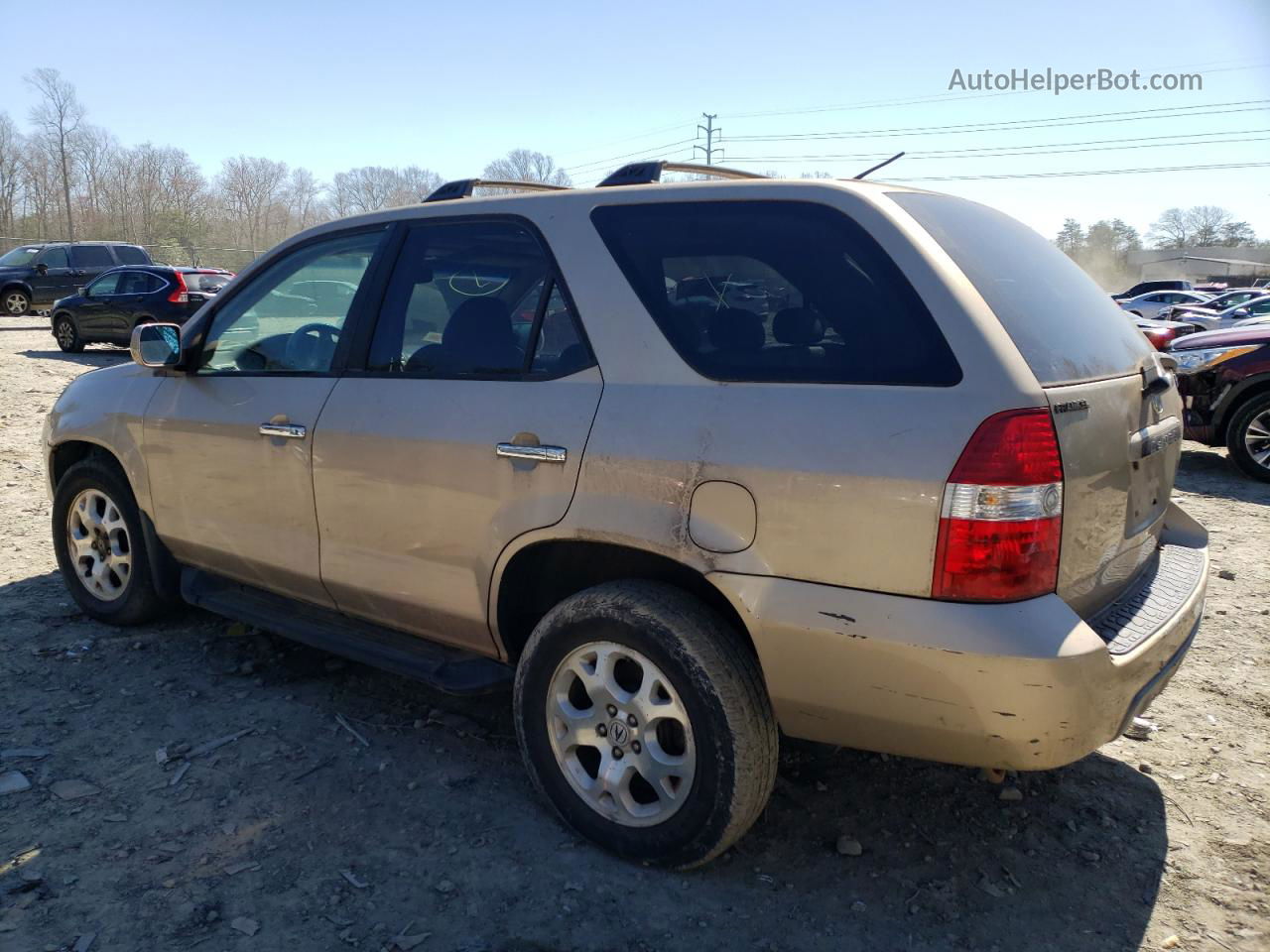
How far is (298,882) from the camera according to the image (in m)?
2.64

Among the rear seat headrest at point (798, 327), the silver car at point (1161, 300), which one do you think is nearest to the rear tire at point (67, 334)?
the rear seat headrest at point (798, 327)

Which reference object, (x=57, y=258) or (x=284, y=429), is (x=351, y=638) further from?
(x=57, y=258)

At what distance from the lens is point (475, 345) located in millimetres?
3051

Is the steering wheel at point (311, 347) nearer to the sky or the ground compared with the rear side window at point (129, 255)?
nearer to the ground

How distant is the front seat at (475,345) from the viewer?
2963mm

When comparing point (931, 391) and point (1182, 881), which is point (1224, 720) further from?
point (931, 391)

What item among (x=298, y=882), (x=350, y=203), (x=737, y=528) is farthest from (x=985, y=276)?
(x=350, y=203)

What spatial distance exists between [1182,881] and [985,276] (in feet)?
5.94

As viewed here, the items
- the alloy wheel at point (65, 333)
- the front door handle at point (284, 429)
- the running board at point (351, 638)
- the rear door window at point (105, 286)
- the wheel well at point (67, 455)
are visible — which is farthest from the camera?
the alloy wheel at point (65, 333)

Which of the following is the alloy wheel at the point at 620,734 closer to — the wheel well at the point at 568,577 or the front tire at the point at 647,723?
the front tire at the point at 647,723

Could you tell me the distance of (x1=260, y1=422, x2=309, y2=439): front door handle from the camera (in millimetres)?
3381

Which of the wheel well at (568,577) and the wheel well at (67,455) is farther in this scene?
the wheel well at (67,455)

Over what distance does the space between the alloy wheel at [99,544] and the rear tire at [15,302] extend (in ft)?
77.8

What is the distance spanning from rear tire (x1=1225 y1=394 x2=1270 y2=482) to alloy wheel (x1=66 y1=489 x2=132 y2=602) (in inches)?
332
